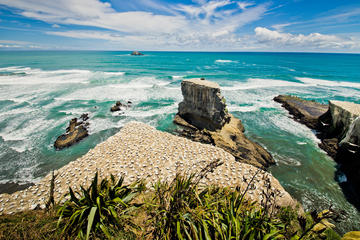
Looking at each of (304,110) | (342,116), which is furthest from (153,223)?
(304,110)

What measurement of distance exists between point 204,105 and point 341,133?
11.4 metres

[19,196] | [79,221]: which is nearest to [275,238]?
[79,221]

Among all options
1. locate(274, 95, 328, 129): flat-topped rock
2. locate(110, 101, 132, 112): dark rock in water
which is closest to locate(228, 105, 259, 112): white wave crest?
locate(274, 95, 328, 129): flat-topped rock

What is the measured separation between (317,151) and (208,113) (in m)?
9.17

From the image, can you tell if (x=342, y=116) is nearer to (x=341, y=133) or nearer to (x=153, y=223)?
(x=341, y=133)

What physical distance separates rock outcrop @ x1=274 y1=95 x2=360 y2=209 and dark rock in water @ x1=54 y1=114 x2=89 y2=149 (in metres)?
18.9

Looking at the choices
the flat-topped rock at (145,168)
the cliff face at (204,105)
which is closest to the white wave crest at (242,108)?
the cliff face at (204,105)

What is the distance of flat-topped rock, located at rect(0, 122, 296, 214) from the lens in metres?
6.63

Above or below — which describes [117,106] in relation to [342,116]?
below

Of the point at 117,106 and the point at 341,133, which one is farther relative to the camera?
the point at 117,106

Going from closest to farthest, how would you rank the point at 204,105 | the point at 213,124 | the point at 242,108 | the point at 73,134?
1. the point at 73,134
2. the point at 213,124
3. the point at 204,105
4. the point at 242,108

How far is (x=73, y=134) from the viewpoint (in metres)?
13.9

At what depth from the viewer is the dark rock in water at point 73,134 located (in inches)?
504

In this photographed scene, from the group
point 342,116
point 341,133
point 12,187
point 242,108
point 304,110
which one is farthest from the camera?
point 242,108
